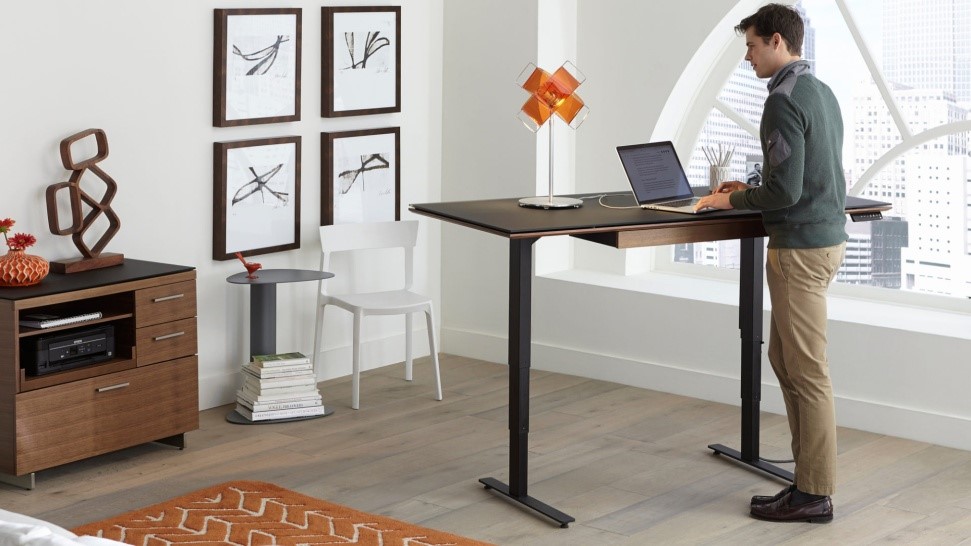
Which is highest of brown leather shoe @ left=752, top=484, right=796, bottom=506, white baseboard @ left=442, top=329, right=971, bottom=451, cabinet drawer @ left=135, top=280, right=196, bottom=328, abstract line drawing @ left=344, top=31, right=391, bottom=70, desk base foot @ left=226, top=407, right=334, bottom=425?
abstract line drawing @ left=344, top=31, right=391, bottom=70

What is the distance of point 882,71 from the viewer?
5781 millimetres

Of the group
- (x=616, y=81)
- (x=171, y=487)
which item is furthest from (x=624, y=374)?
(x=171, y=487)

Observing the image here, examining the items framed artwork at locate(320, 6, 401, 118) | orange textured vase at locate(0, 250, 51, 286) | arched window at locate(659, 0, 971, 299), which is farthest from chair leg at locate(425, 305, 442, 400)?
orange textured vase at locate(0, 250, 51, 286)

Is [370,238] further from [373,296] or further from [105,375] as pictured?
[105,375]

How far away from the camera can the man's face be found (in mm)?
4020

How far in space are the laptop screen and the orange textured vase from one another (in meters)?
2.03

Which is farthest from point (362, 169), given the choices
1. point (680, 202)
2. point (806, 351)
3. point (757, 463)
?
Result: point (806, 351)

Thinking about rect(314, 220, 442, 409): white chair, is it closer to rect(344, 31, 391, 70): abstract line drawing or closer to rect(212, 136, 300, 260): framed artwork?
rect(212, 136, 300, 260): framed artwork

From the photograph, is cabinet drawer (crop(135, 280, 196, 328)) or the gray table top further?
the gray table top

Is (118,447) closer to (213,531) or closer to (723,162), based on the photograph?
(213,531)

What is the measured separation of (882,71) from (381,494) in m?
2.94

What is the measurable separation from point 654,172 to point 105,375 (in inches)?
81.0

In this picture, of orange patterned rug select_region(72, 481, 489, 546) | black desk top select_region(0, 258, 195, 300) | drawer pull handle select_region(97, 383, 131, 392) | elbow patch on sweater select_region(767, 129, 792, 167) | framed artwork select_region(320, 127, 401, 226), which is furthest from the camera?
framed artwork select_region(320, 127, 401, 226)

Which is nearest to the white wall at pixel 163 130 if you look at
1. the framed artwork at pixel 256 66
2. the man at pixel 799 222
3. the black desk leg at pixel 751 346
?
the framed artwork at pixel 256 66
